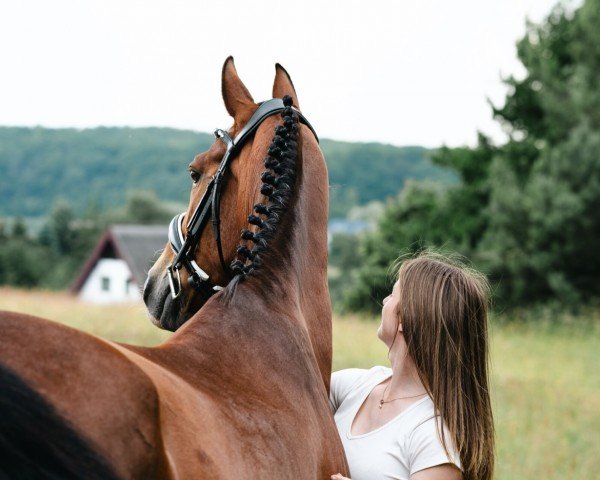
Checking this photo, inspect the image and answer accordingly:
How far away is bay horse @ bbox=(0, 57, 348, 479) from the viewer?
1.46 meters

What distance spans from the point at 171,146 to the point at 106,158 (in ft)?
19.4

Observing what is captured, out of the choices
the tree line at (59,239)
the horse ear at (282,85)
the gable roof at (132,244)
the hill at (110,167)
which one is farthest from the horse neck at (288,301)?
the hill at (110,167)

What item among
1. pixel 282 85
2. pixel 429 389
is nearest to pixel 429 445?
pixel 429 389

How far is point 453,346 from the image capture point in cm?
263

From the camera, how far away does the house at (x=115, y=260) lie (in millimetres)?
47594

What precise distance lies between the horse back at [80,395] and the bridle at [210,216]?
4.27 feet

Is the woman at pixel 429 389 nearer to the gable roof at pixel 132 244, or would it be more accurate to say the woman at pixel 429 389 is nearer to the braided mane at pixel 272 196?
the braided mane at pixel 272 196

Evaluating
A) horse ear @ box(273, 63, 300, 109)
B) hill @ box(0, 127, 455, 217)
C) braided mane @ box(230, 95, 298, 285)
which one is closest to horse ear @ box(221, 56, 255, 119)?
horse ear @ box(273, 63, 300, 109)

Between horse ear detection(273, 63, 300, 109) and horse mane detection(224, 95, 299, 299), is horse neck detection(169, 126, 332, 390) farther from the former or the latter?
horse ear detection(273, 63, 300, 109)

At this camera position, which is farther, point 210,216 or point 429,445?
point 210,216

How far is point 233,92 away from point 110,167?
69916 millimetres

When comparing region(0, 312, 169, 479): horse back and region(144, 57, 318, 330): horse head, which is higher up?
region(144, 57, 318, 330): horse head

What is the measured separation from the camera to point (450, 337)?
2.64 m

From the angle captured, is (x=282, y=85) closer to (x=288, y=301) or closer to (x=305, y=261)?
(x=305, y=261)
